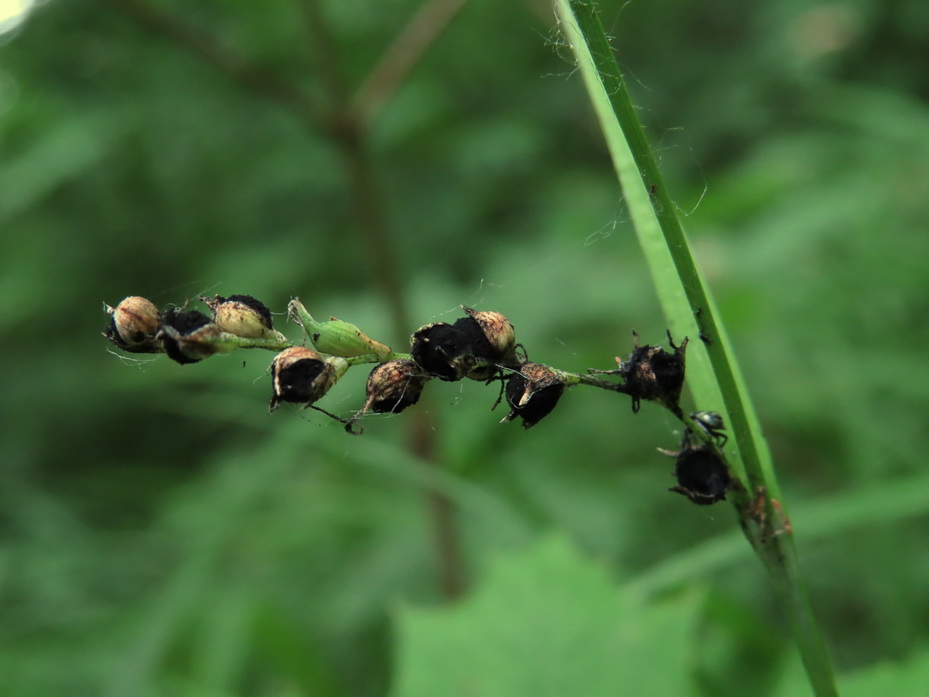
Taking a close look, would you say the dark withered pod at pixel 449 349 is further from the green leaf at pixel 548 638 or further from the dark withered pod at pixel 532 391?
the green leaf at pixel 548 638

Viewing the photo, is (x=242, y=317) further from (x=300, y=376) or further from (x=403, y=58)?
(x=403, y=58)

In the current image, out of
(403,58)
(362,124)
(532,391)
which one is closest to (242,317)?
(532,391)

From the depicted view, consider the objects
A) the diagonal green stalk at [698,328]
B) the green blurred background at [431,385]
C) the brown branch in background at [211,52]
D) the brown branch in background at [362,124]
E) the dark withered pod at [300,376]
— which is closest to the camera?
the diagonal green stalk at [698,328]

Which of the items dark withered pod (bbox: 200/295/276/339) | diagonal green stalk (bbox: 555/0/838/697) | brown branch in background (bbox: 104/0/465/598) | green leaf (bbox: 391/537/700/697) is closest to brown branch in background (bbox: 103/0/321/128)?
brown branch in background (bbox: 104/0/465/598)

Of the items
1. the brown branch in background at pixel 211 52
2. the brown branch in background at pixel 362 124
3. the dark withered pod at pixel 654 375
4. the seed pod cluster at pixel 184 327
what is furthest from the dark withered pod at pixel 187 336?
the brown branch in background at pixel 211 52

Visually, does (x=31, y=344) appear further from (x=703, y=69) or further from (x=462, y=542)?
(x=703, y=69)

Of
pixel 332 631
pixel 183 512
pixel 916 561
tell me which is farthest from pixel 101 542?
pixel 916 561

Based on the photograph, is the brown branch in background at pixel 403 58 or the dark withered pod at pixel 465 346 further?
the brown branch in background at pixel 403 58
